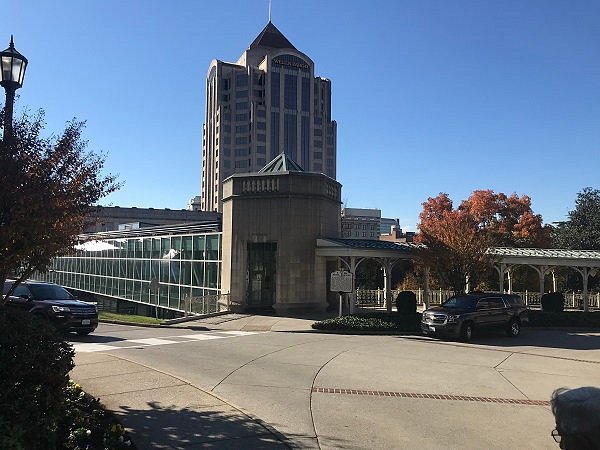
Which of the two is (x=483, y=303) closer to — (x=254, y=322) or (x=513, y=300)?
(x=513, y=300)

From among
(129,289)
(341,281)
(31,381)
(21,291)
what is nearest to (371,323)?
(341,281)

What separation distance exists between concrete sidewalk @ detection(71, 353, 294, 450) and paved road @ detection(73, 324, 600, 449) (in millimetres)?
23

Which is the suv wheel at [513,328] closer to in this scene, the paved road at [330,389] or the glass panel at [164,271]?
the paved road at [330,389]

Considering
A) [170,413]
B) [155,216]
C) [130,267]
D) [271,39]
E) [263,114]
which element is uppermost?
[271,39]

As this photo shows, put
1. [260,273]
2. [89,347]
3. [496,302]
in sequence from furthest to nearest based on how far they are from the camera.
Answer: [260,273] → [496,302] → [89,347]

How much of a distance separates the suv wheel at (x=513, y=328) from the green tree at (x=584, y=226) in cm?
1966

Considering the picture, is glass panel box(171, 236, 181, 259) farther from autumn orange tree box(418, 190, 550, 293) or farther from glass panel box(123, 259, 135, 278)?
autumn orange tree box(418, 190, 550, 293)

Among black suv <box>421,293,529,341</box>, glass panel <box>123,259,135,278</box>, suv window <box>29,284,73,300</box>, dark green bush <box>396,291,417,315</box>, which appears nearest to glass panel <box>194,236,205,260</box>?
glass panel <box>123,259,135,278</box>

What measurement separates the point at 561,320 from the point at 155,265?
2230 cm

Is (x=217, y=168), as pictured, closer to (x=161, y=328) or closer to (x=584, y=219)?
(x=584, y=219)

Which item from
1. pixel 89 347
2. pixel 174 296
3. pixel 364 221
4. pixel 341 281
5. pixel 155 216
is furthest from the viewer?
pixel 364 221

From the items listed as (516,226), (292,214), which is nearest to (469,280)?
(292,214)

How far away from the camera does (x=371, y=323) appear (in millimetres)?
20109

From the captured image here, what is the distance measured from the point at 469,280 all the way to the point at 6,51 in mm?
19403
